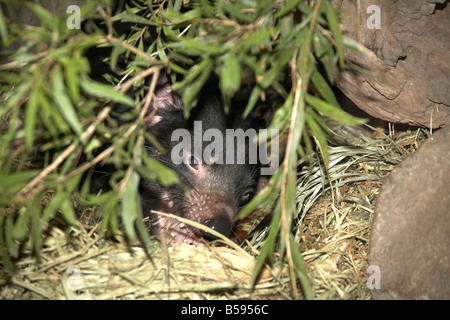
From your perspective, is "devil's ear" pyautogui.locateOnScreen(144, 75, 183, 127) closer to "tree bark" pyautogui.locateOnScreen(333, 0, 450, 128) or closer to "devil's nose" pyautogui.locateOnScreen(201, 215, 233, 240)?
"devil's nose" pyautogui.locateOnScreen(201, 215, 233, 240)

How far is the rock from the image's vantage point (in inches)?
97.4

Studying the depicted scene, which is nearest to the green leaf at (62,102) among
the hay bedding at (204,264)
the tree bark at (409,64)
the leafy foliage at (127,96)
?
the leafy foliage at (127,96)

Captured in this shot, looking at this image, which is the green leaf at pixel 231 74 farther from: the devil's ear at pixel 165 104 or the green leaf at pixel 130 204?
the devil's ear at pixel 165 104

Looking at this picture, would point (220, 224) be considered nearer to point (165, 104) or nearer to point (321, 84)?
point (165, 104)

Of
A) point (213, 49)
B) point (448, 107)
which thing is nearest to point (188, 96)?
point (213, 49)

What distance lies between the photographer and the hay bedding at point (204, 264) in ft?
7.43

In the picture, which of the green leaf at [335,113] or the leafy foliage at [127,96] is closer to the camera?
the leafy foliage at [127,96]

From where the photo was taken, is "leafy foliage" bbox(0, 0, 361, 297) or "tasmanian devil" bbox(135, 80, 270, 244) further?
"tasmanian devil" bbox(135, 80, 270, 244)

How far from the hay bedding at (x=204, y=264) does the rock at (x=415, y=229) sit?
0.76 feet

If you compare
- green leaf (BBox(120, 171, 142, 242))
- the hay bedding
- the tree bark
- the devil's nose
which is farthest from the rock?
green leaf (BBox(120, 171, 142, 242))

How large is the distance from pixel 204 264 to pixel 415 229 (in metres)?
1.31

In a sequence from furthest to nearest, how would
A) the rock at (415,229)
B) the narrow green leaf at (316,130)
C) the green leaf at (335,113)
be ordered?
the rock at (415,229)
the narrow green leaf at (316,130)
the green leaf at (335,113)

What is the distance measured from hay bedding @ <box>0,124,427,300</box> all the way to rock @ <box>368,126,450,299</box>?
23cm

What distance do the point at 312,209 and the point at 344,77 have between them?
105 centimetres
